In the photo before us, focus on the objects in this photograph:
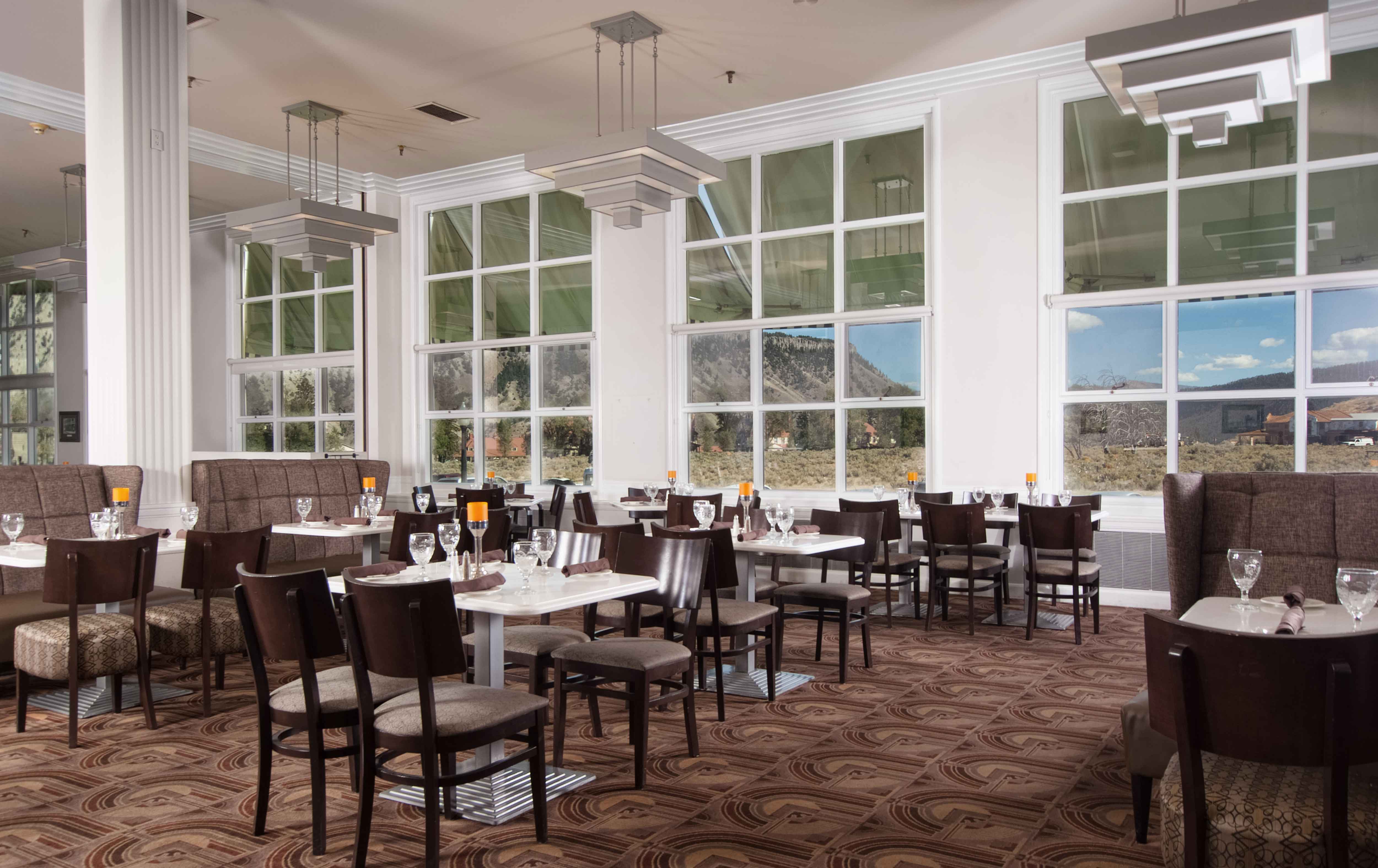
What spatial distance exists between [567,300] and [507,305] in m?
0.86

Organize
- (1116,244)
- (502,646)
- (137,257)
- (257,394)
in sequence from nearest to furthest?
(502,646) → (137,257) → (1116,244) → (257,394)

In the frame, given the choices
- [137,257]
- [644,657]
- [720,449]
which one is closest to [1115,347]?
[720,449]

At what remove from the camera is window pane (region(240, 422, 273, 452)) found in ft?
42.1

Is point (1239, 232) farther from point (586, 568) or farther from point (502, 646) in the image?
point (502, 646)

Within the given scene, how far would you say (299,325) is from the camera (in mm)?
12367

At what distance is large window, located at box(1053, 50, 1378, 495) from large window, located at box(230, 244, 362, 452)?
7.85 metres

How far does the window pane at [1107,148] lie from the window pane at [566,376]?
490cm

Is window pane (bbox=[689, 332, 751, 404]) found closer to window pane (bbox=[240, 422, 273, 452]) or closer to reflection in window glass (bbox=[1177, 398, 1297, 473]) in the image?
reflection in window glass (bbox=[1177, 398, 1297, 473])

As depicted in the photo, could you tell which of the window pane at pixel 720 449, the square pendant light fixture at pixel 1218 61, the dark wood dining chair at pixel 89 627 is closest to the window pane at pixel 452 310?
the window pane at pixel 720 449

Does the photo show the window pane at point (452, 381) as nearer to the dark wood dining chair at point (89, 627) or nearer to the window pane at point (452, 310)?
the window pane at point (452, 310)

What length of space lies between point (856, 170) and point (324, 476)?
16.8ft

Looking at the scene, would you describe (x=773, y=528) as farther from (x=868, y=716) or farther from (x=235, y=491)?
(x=235, y=491)

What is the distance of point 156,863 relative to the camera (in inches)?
118

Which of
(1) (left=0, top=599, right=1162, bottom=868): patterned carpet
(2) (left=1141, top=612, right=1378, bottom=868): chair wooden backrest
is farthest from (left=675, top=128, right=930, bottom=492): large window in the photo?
(2) (left=1141, top=612, right=1378, bottom=868): chair wooden backrest
